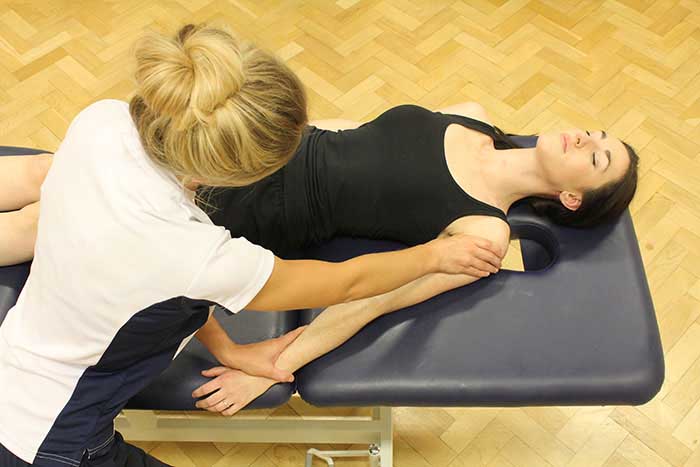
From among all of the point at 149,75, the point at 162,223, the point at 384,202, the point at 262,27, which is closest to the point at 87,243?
the point at 162,223

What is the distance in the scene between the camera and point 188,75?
82 cm

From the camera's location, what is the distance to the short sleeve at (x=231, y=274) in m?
0.92

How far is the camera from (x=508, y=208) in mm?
1514

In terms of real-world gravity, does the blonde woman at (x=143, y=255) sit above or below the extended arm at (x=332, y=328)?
above

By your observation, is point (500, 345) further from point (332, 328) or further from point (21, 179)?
point (21, 179)

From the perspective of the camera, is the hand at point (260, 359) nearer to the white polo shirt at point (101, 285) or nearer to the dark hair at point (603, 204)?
the white polo shirt at point (101, 285)

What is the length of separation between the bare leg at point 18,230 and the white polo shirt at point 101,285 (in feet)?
0.74

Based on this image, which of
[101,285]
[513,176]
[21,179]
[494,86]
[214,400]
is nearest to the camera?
[101,285]

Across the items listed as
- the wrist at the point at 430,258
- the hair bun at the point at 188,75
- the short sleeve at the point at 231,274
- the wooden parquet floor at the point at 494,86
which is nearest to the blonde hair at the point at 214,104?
the hair bun at the point at 188,75

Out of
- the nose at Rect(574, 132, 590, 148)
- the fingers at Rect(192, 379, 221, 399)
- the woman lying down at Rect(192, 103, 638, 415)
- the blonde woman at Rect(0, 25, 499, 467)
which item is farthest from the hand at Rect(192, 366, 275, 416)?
the nose at Rect(574, 132, 590, 148)

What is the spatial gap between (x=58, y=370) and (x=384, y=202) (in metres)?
0.73

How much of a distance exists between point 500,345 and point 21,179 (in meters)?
1.03

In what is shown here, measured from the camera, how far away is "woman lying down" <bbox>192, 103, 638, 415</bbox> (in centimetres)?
141

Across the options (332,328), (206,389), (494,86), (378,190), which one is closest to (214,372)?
(206,389)
